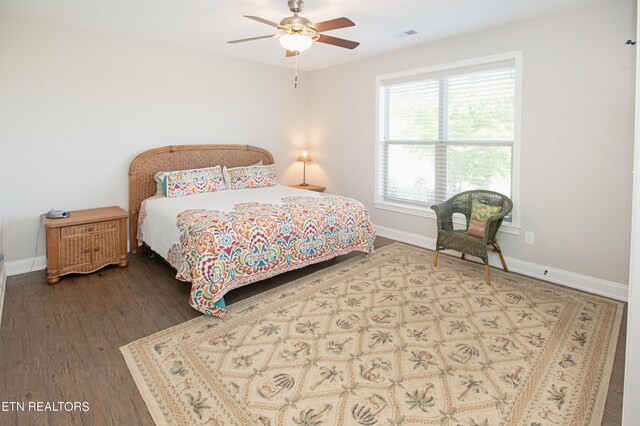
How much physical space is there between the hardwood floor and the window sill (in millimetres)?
1311

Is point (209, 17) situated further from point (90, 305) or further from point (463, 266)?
point (463, 266)

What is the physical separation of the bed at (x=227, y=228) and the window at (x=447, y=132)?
1169 mm

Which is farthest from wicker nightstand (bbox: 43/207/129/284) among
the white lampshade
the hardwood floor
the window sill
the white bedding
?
the window sill

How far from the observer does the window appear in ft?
12.6

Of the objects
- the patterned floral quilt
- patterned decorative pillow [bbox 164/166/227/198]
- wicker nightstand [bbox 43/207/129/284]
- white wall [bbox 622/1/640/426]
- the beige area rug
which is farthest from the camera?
patterned decorative pillow [bbox 164/166/227/198]

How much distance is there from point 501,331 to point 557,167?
183cm

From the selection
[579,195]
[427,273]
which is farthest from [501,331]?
[579,195]

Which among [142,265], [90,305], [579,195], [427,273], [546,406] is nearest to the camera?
[546,406]

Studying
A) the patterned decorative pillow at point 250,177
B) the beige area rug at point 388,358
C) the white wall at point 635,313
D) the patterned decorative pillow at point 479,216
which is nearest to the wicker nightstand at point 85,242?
the patterned decorative pillow at point 250,177

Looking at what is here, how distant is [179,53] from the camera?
4551 millimetres

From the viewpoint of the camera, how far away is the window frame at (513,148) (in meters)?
3.65

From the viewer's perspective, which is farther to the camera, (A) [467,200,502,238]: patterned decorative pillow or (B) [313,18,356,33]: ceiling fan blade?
(A) [467,200,502,238]: patterned decorative pillow

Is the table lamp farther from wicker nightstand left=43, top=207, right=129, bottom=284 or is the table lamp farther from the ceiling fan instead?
the ceiling fan

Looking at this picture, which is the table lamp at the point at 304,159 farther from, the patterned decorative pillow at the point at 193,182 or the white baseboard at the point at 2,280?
the white baseboard at the point at 2,280
